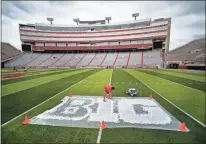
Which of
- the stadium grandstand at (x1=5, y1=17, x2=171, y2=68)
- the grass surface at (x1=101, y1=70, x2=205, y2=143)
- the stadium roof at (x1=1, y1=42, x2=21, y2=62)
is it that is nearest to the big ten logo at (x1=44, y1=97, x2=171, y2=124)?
the grass surface at (x1=101, y1=70, x2=205, y2=143)

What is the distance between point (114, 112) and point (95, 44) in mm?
70479

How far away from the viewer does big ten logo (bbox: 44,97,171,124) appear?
6.91 meters

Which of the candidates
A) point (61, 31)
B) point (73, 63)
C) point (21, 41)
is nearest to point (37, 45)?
point (21, 41)

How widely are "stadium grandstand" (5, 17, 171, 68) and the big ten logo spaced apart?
48.1 metres

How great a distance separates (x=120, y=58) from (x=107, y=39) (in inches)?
632

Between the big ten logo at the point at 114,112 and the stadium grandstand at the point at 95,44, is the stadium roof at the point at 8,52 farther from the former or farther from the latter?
the big ten logo at the point at 114,112

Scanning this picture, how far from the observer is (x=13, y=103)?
377 inches

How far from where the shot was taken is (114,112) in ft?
25.7

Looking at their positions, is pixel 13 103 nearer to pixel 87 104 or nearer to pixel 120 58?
pixel 87 104

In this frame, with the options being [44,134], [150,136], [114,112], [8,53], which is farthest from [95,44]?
[150,136]

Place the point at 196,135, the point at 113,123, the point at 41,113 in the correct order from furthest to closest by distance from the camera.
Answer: the point at 41,113
the point at 113,123
the point at 196,135

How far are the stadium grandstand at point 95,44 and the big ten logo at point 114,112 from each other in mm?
48104

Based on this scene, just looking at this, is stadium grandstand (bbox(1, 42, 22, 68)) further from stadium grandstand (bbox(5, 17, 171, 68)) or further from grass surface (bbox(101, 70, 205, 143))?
grass surface (bbox(101, 70, 205, 143))

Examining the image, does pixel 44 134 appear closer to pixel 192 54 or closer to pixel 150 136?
pixel 150 136
